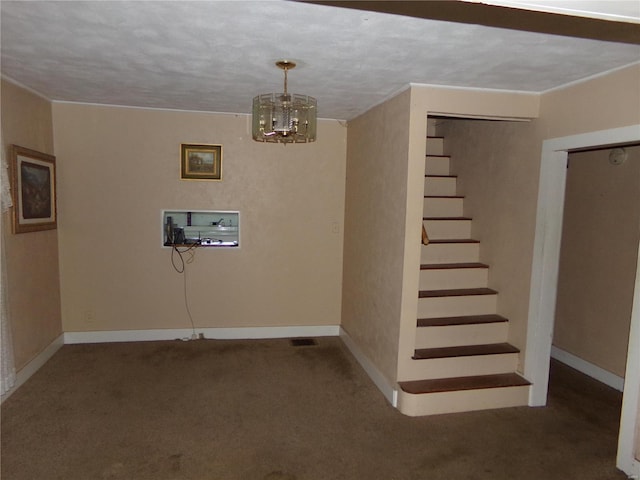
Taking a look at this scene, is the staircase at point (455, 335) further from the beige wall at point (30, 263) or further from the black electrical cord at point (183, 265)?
the beige wall at point (30, 263)

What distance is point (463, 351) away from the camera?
329 cm

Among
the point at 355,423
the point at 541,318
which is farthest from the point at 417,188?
the point at 355,423

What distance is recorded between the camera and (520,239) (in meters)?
3.28

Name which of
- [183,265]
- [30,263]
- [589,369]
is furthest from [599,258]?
[30,263]

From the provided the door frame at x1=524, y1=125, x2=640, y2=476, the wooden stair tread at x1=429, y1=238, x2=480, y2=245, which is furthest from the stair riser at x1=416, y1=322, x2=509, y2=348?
the wooden stair tread at x1=429, y1=238, x2=480, y2=245

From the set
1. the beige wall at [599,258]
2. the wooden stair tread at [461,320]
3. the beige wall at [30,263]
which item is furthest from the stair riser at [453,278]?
the beige wall at [30,263]

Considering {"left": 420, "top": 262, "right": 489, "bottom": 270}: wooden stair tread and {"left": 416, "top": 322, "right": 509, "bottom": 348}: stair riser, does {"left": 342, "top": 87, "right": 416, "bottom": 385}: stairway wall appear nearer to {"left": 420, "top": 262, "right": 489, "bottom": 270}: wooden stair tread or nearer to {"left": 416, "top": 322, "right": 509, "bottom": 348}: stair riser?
{"left": 416, "top": 322, "right": 509, "bottom": 348}: stair riser

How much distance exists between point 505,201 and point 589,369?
1.78m

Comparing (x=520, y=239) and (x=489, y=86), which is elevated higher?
(x=489, y=86)

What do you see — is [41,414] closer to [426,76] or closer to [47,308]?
[47,308]

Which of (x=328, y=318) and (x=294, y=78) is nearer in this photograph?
(x=294, y=78)

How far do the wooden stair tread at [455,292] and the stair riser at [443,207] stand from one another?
31.7 inches

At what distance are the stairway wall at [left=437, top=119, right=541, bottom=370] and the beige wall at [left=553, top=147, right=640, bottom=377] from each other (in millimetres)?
974

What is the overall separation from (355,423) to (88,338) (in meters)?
2.93
